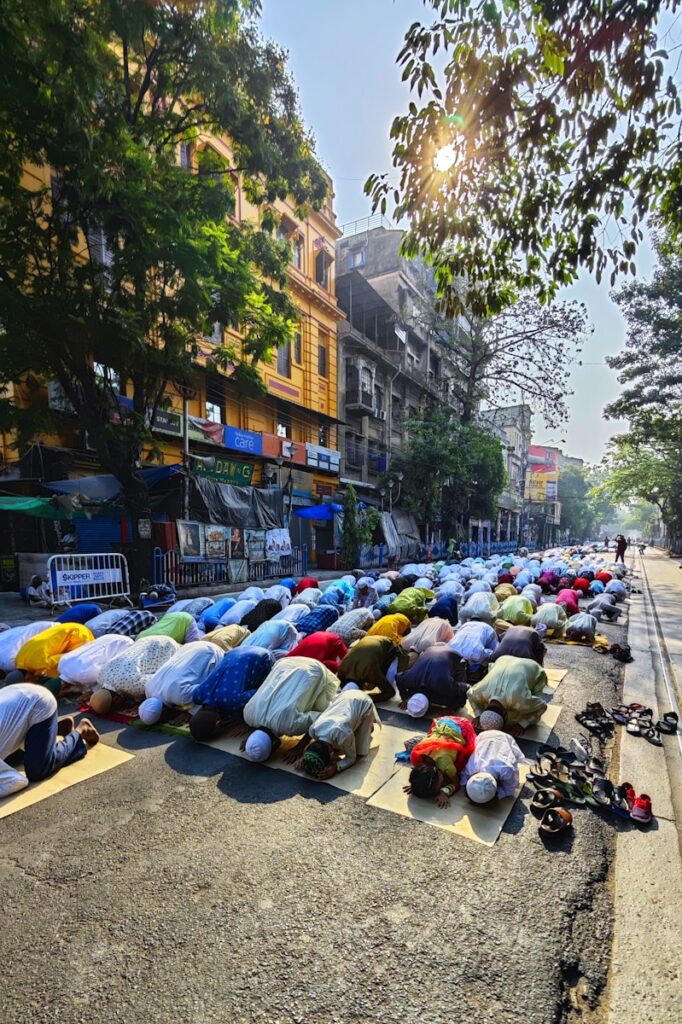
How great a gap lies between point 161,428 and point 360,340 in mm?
13804

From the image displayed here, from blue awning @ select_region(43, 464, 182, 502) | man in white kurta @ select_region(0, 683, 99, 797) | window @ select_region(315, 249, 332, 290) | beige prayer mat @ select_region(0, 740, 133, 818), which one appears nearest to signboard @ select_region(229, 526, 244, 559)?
blue awning @ select_region(43, 464, 182, 502)

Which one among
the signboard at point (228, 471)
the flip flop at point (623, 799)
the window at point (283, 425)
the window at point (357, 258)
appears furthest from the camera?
the window at point (357, 258)

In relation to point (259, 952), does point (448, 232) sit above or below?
above

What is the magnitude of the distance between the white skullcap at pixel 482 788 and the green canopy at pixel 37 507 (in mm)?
10313

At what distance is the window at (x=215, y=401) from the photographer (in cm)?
1731

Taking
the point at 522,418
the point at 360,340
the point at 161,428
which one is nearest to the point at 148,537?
the point at 161,428

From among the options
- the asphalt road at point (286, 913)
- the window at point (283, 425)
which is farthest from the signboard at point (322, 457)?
the asphalt road at point (286, 913)

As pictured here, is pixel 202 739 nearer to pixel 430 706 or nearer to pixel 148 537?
pixel 430 706

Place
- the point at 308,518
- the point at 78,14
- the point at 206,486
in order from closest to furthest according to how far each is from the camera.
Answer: the point at 78,14
the point at 206,486
the point at 308,518

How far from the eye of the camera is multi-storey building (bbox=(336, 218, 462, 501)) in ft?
83.5

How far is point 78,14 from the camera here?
7.00m

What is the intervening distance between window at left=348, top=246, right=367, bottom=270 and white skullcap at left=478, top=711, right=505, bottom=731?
3409cm

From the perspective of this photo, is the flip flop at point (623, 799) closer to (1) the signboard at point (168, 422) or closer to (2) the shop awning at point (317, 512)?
(1) the signboard at point (168, 422)

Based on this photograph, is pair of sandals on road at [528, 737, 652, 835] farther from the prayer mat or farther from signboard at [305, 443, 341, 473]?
signboard at [305, 443, 341, 473]
